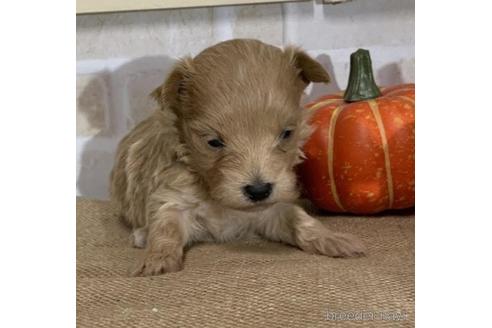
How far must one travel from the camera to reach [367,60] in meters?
2.08

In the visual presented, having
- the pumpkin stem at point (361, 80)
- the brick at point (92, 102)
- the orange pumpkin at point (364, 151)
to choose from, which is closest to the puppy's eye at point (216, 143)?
the orange pumpkin at point (364, 151)

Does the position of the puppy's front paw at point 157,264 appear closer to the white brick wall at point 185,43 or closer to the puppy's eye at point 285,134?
the puppy's eye at point 285,134

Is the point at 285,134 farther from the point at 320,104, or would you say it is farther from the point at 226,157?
the point at 320,104

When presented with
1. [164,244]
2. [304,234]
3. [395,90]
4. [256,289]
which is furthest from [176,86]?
[395,90]

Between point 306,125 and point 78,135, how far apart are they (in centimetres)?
120

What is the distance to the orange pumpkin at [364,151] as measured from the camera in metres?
1.93

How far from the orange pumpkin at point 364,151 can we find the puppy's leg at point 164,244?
1.80ft

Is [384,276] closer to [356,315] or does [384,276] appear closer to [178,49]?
[356,315]

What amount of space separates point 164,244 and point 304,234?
0.42 meters

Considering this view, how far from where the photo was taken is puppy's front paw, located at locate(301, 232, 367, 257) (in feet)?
5.20

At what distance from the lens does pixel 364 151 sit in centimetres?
194

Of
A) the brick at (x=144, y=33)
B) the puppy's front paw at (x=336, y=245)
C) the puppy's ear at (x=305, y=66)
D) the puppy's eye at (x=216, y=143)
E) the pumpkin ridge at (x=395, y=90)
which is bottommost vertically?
the puppy's front paw at (x=336, y=245)
